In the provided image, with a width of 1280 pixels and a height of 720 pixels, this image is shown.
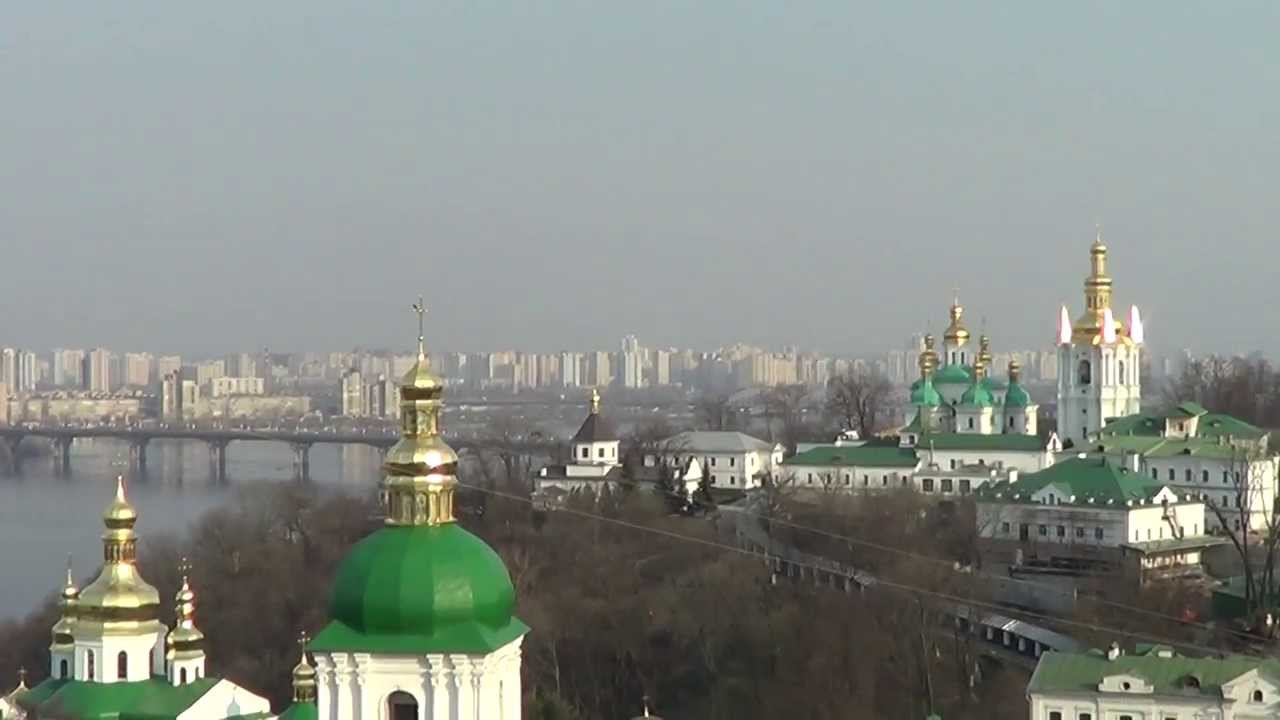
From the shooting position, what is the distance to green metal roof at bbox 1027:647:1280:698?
41.8ft

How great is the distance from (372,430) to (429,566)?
2117 inches

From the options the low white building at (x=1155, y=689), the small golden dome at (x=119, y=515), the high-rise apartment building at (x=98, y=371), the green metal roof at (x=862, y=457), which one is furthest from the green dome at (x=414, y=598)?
the high-rise apartment building at (x=98, y=371)

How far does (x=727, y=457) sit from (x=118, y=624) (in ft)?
56.7

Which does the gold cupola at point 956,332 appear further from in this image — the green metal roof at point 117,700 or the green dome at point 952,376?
the green metal roof at point 117,700

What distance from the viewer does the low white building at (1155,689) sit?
12.6 meters

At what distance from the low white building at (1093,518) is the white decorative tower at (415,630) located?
14562mm

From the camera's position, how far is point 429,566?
5578mm

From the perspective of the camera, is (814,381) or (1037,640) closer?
(1037,640)

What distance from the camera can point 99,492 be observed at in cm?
4012

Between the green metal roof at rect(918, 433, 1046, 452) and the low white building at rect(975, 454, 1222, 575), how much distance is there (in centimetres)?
256

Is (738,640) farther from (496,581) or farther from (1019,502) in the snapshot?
(496,581)

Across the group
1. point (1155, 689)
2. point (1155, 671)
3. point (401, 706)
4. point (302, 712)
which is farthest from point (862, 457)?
point (401, 706)

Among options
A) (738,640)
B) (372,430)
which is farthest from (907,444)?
(372,430)

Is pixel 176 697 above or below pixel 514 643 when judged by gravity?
below
